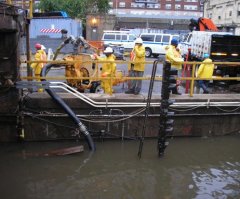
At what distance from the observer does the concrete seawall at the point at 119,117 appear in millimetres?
9688

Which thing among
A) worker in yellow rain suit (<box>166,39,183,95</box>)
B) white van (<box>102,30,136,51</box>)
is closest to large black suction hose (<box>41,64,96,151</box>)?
worker in yellow rain suit (<box>166,39,183,95</box>)

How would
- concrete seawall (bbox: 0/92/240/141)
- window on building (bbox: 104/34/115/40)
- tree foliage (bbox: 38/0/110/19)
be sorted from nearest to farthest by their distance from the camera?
concrete seawall (bbox: 0/92/240/141) < window on building (bbox: 104/34/115/40) < tree foliage (bbox: 38/0/110/19)

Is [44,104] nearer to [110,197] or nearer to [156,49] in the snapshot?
[110,197]

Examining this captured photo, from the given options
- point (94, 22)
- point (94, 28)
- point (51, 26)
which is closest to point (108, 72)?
point (51, 26)

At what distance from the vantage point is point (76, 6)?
144ft

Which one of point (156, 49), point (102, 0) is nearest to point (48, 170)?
point (156, 49)

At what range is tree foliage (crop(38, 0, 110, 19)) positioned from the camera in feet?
137

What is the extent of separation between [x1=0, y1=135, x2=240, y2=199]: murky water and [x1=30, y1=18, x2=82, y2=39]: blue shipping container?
19.8 meters

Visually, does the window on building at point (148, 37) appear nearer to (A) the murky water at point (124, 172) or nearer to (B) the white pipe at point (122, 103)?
(B) the white pipe at point (122, 103)

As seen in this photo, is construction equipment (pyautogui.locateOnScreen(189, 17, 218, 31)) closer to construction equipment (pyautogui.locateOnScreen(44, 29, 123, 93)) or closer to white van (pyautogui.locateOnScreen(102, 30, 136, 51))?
white van (pyautogui.locateOnScreen(102, 30, 136, 51))

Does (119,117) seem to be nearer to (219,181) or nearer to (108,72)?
(108,72)

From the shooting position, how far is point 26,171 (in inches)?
324

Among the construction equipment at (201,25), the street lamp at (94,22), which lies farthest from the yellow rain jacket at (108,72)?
the street lamp at (94,22)

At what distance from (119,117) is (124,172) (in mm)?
2002
